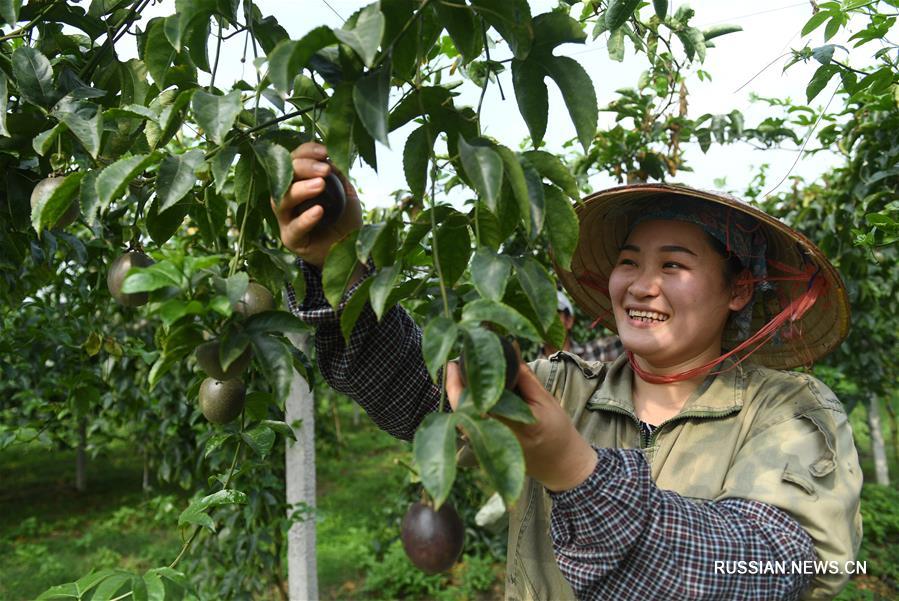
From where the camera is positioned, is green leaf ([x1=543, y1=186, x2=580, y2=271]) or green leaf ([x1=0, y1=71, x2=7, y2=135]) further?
green leaf ([x1=0, y1=71, x2=7, y2=135])

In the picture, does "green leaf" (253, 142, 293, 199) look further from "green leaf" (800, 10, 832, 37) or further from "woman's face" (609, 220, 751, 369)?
"green leaf" (800, 10, 832, 37)

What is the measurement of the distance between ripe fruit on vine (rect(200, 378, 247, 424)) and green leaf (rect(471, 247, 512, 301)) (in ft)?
1.22

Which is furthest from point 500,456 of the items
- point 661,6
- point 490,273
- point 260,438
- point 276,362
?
point 661,6

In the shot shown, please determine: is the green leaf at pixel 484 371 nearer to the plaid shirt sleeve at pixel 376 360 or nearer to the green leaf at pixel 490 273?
the green leaf at pixel 490 273

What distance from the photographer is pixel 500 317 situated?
2.09ft

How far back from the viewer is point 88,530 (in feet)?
21.6

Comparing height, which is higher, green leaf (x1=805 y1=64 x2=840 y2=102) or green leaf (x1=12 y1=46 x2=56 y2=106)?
green leaf (x1=805 y1=64 x2=840 y2=102)

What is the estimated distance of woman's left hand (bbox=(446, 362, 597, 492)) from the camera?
78cm

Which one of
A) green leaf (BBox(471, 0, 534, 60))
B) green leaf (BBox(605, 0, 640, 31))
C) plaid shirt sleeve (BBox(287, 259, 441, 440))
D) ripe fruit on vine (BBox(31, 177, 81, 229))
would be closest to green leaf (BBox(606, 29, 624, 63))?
green leaf (BBox(605, 0, 640, 31))

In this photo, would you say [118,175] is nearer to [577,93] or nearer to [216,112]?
[216,112]

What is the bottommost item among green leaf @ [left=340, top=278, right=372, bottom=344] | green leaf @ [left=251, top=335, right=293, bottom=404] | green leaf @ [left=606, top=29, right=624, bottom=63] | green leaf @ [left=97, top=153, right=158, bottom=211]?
green leaf @ [left=251, top=335, right=293, bottom=404]

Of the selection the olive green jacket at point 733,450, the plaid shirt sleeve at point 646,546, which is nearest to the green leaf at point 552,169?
the plaid shirt sleeve at point 646,546

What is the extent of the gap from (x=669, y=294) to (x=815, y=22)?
2.12ft

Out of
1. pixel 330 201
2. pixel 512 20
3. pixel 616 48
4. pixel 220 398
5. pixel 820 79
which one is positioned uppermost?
pixel 616 48
